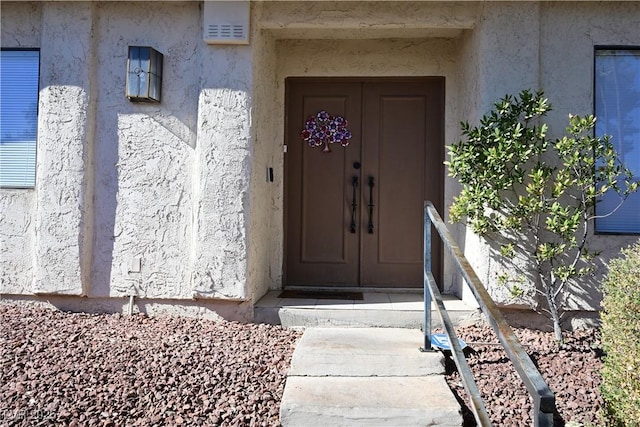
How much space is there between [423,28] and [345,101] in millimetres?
1065

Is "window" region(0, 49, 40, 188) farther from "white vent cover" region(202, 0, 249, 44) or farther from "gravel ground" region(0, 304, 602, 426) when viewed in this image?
"white vent cover" region(202, 0, 249, 44)

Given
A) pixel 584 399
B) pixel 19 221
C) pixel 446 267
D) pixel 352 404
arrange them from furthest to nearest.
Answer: pixel 446 267 → pixel 19 221 → pixel 584 399 → pixel 352 404

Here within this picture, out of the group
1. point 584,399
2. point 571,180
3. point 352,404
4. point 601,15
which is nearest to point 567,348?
point 584,399

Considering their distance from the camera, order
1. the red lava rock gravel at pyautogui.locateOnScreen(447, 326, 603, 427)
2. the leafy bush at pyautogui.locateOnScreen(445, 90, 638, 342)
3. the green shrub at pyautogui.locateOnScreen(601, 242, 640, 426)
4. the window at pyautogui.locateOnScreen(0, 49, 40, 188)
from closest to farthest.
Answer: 1. the green shrub at pyautogui.locateOnScreen(601, 242, 640, 426)
2. the red lava rock gravel at pyautogui.locateOnScreen(447, 326, 603, 427)
3. the leafy bush at pyautogui.locateOnScreen(445, 90, 638, 342)
4. the window at pyautogui.locateOnScreen(0, 49, 40, 188)

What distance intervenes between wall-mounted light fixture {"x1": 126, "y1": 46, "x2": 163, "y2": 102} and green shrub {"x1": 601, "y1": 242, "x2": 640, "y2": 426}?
356 cm

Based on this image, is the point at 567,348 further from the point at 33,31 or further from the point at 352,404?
the point at 33,31

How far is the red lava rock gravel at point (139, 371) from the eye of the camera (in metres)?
2.48

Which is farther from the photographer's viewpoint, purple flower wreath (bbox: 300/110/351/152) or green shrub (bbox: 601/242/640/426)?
purple flower wreath (bbox: 300/110/351/152)

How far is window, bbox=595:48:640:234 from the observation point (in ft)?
12.7

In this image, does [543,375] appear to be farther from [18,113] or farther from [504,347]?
[18,113]

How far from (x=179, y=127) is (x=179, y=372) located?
2.07 metres

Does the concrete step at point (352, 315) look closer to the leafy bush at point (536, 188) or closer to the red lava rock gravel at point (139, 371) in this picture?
the red lava rock gravel at point (139, 371)

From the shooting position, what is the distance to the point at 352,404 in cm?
243

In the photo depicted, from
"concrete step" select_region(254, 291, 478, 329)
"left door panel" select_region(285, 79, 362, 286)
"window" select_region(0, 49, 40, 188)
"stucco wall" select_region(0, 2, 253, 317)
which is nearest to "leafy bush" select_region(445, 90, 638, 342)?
"concrete step" select_region(254, 291, 478, 329)
